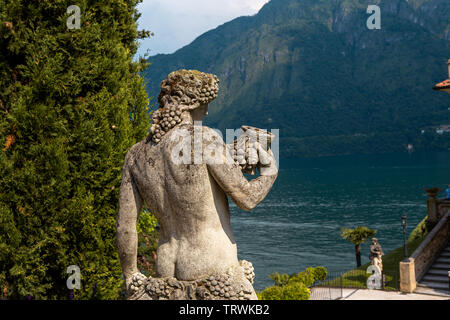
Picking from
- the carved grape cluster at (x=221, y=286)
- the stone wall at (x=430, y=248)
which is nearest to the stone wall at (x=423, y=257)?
the stone wall at (x=430, y=248)

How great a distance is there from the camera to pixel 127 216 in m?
5.41

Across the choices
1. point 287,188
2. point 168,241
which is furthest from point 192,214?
point 287,188

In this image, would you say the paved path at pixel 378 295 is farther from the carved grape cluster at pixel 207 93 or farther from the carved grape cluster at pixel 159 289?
the carved grape cluster at pixel 207 93

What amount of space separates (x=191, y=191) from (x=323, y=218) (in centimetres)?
8695

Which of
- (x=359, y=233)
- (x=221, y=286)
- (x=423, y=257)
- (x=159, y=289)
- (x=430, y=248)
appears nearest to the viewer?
(x=221, y=286)

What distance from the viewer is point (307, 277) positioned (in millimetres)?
28500

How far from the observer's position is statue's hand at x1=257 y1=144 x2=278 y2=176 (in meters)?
5.08

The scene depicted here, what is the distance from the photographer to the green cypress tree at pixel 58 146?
8.88 m

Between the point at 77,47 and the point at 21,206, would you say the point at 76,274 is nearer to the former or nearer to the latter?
the point at 21,206

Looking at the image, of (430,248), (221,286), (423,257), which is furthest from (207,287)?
(430,248)

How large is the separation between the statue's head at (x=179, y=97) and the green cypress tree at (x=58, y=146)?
14.5ft

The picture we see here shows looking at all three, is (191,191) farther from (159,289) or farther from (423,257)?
(423,257)

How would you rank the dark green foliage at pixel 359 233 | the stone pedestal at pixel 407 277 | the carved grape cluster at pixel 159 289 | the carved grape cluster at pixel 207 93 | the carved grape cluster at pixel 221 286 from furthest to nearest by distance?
the dark green foliage at pixel 359 233 < the stone pedestal at pixel 407 277 < the carved grape cluster at pixel 207 93 < the carved grape cluster at pixel 159 289 < the carved grape cluster at pixel 221 286

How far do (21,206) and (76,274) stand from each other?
177 centimetres
